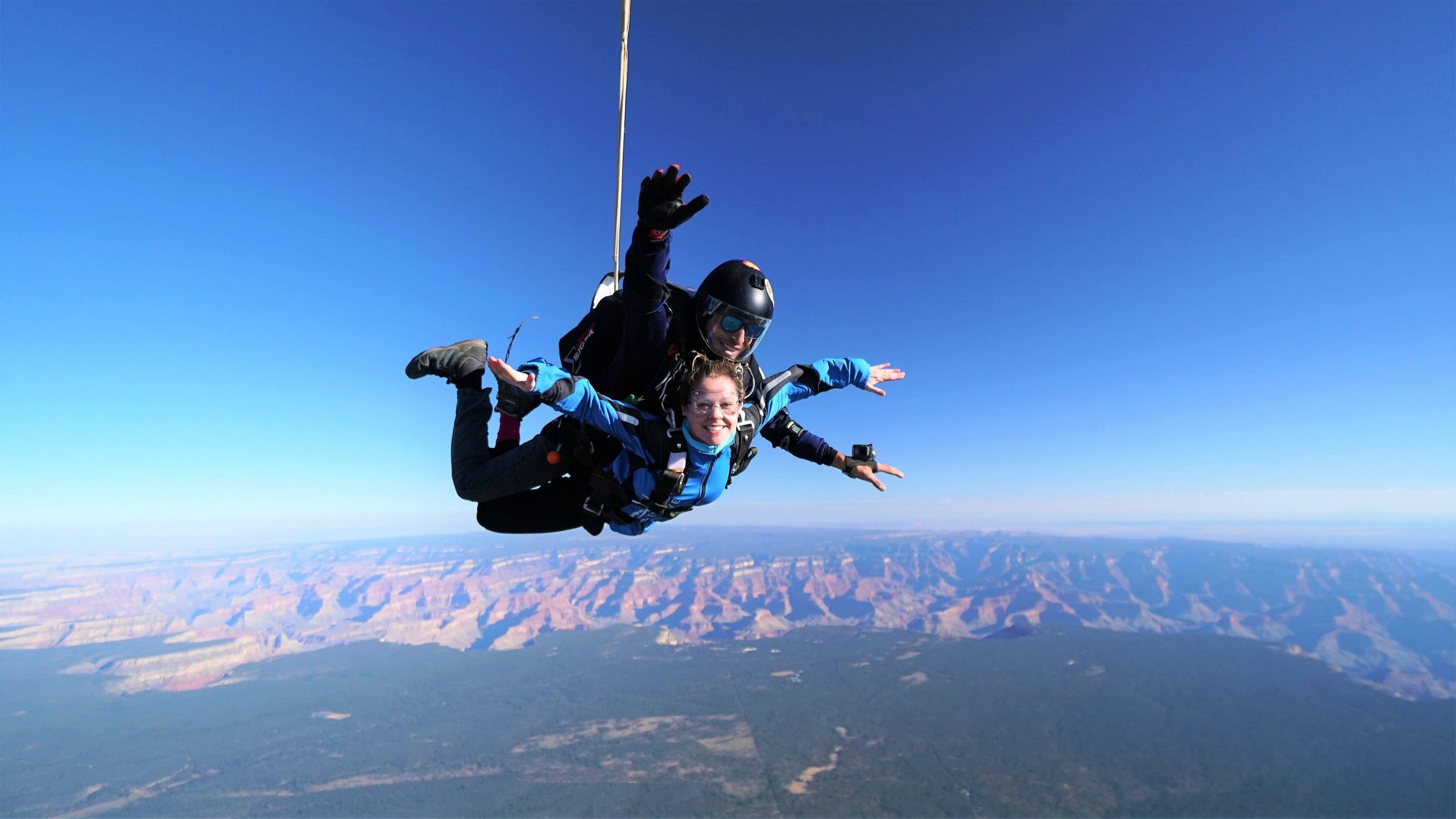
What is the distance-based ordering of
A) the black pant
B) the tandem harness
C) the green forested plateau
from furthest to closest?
the green forested plateau, the black pant, the tandem harness

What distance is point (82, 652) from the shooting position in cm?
19138

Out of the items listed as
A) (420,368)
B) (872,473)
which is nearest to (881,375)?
(872,473)

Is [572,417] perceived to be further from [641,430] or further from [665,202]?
[665,202]

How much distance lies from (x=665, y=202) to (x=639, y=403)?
1.36m

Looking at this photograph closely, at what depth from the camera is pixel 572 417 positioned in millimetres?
3949

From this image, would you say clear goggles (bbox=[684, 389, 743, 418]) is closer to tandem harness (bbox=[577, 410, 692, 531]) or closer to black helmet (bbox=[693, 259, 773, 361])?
tandem harness (bbox=[577, 410, 692, 531])

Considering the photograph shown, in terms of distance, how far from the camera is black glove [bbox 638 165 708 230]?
10.8ft

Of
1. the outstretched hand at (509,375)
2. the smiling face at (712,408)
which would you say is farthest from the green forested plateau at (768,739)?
the outstretched hand at (509,375)

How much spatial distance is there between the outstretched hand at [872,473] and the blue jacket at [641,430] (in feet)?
2.44

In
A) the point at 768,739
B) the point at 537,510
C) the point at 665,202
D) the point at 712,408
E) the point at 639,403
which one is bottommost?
the point at 768,739

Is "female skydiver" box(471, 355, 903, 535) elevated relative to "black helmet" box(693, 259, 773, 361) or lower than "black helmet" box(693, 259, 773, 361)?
lower

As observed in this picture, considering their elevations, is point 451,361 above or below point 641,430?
above

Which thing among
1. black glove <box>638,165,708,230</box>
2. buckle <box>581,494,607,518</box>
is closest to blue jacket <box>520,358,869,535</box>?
buckle <box>581,494,607,518</box>

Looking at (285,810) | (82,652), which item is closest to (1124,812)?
(285,810)
